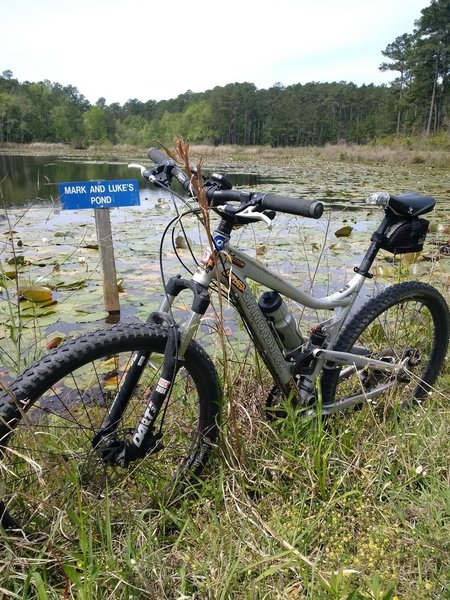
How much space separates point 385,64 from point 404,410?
57.2 m

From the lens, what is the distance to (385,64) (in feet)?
163

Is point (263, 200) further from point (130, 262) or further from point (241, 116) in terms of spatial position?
point (241, 116)

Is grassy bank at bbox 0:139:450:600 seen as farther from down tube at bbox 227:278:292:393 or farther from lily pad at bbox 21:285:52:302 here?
lily pad at bbox 21:285:52:302

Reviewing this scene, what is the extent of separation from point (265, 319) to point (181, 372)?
39cm

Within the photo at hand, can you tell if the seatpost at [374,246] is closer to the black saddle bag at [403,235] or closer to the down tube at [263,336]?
the black saddle bag at [403,235]

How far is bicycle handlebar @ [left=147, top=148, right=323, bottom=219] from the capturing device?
1.26 m

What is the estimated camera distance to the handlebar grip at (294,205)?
1.25 meters

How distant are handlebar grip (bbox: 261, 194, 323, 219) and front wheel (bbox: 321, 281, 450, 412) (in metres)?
0.87

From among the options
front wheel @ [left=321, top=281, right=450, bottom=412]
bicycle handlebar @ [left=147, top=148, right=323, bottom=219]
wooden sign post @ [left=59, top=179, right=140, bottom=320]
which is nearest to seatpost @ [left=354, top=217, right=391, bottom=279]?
front wheel @ [left=321, top=281, right=450, bottom=412]

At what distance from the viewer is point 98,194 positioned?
10.9ft

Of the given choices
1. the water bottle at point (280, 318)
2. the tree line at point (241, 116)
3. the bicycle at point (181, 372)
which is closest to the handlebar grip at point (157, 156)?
the bicycle at point (181, 372)

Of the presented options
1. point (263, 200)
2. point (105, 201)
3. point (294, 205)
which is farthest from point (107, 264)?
point (294, 205)

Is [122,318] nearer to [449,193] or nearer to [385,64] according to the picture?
[449,193]

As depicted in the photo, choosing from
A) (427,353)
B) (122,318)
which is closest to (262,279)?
(427,353)
